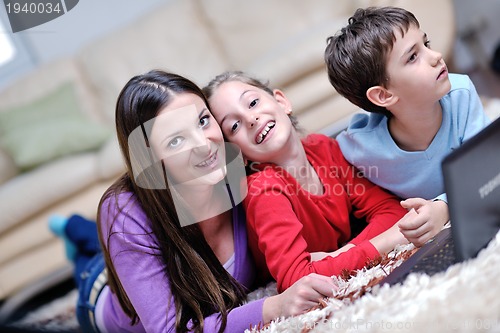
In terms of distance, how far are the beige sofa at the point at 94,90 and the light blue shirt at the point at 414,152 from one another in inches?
21.6

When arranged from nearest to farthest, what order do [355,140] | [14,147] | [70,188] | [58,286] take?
[355,140], [58,286], [70,188], [14,147]

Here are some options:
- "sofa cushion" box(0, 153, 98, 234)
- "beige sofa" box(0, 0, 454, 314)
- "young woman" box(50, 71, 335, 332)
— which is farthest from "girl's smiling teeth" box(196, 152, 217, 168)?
"sofa cushion" box(0, 153, 98, 234)

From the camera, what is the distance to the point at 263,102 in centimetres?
77

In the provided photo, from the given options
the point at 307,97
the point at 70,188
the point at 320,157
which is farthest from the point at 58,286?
the point at 320,157

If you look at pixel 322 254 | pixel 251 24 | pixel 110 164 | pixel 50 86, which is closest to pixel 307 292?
pixel 322 254

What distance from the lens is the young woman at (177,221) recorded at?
2.32 feet

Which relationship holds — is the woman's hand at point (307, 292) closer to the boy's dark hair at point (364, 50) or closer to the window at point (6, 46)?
the boy's dark hair at point (364, 50)

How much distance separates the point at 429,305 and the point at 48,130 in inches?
73.6

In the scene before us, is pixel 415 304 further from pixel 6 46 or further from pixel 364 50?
pixel 6 46

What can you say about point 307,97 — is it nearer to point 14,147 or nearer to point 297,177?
point 297,177

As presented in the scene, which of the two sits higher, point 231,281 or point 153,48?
point 153,48

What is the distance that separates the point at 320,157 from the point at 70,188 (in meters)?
1.19

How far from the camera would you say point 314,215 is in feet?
2.53

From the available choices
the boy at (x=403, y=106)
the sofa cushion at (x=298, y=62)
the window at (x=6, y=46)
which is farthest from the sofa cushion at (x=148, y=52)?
the boy at (x=403, y=106)
